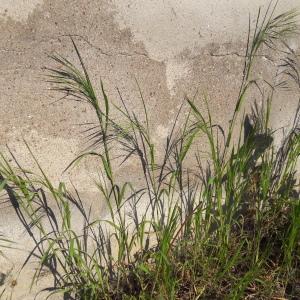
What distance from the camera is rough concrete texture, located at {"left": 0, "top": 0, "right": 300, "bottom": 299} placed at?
189cm

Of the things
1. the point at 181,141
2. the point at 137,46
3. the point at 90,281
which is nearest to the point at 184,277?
the point at 90,281

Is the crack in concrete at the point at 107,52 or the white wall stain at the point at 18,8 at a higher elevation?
the white wall stain at the point at 18,8

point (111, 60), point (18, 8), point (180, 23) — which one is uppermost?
point (18, 8)

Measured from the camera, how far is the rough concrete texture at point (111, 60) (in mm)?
1889

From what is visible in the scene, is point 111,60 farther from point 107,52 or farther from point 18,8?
point 18,8

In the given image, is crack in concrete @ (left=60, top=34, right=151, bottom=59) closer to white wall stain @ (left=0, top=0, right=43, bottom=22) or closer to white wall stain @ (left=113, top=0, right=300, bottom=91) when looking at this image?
white wall stain @ (left=113, top=0, right=300, bottom=91)

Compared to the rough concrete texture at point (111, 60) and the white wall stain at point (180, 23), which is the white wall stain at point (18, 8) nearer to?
the rough concrete texture at point (111, 60)

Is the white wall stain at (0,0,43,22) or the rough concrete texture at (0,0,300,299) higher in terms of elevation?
the white wall stain at (0,0,43,22)

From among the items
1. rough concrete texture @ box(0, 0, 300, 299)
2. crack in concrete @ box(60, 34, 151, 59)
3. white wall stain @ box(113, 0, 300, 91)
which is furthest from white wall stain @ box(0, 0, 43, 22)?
white wall stain @ box(113, 0, 300, 91)

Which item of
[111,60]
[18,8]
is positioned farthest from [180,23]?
[18,8]

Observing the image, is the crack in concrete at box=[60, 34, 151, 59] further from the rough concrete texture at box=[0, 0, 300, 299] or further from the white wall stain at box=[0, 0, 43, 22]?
the white wall stain at box=[0, 0, 43, 22]

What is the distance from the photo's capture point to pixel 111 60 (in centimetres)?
194

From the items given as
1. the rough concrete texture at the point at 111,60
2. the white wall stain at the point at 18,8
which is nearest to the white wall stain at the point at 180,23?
the rough concrete texture at the point at 111,60

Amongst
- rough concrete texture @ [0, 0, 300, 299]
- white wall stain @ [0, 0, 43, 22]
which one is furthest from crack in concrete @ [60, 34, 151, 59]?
white wall stain @ [0, 0, 43, 22]
